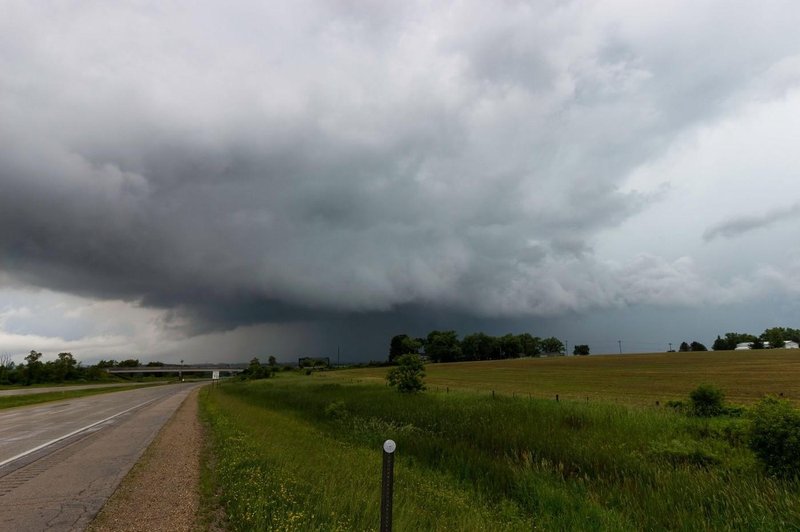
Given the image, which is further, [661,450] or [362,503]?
[661,450]

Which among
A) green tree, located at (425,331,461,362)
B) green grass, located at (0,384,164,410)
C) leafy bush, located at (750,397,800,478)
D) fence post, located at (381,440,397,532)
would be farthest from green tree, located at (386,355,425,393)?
green tree, located at (425,331,461,362)

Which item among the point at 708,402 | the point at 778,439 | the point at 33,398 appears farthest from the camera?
the point at 33,398

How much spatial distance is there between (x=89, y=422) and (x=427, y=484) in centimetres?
2296

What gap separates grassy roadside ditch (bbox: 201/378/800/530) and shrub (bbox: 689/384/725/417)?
1.23 m

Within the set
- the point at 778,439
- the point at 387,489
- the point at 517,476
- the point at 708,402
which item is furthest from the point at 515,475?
the point at 708,402

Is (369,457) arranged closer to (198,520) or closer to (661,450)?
(198,520)

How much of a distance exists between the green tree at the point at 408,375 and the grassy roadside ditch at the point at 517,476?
12.7m

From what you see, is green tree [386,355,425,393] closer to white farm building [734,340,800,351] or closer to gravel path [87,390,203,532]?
gravel path [87,390,203,532]

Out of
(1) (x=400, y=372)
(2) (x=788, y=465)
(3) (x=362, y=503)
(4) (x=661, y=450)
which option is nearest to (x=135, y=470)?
(3) (x=362, y=503)

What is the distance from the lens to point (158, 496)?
9.42 m

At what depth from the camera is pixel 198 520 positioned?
7.83 meters

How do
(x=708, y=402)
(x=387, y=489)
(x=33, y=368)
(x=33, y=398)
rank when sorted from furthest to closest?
(x=33, y=368) → (x=33, y=398) → (x=708, y=402) → (x=387, y=489)

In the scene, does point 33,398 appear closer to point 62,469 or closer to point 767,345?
point 62,469

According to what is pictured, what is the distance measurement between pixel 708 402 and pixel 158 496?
806 inches
